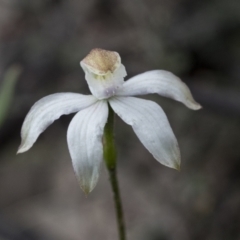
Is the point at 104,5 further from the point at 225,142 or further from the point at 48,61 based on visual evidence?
the point at 225,142

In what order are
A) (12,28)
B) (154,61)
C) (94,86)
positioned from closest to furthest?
(94,86) < (154,61) < (12,28)

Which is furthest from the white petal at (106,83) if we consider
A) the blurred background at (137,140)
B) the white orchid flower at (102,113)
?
the blurred background at (137,140)

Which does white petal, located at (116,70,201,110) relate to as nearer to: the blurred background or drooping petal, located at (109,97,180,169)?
drooping petal, located at (109,97,180,169)

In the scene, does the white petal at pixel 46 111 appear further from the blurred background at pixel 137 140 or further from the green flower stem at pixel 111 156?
the blurred background at pixel 137 140

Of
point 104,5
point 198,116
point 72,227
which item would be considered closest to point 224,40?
point 198,116

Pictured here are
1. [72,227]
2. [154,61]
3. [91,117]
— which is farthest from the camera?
[154,61]

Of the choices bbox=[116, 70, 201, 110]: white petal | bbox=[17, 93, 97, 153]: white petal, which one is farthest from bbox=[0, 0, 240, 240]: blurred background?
bbox=[17, 93, 97, 153]: white petal

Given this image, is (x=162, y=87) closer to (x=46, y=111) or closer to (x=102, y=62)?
(x=102, y=62)
